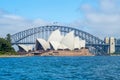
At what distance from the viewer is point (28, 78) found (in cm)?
3662

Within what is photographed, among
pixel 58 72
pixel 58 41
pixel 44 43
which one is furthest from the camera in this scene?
pixel 44 43

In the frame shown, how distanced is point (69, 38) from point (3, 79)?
154 metres

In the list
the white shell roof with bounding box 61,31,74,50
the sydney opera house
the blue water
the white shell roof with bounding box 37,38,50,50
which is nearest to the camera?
the blue water

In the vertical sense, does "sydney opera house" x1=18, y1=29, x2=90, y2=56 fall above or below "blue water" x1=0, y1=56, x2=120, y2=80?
above

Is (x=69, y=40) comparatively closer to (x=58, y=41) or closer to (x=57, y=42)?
(x=58, y=41)

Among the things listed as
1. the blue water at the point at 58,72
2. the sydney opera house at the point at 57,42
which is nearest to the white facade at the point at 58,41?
the sydney opera house at the point at 57,42

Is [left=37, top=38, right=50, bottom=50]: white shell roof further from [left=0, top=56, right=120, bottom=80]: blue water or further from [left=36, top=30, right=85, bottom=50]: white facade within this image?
[left=0, top=56, right=120, bottom=80]: blue water

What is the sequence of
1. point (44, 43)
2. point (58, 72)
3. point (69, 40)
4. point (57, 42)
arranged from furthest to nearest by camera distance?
point (44, 43) < point (57, 42) < point (69, 40) < point (58, 72)

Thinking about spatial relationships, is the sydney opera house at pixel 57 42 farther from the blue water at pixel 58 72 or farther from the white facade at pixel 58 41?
the blue water at pixel 58 72

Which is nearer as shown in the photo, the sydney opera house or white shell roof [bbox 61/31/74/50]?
white shell roof [bbox 61/31/74/50]

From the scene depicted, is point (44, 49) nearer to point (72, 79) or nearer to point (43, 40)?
point (43, 40)

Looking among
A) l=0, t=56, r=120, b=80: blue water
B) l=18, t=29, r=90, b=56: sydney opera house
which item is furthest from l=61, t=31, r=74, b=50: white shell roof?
l=0, t=56, r=120, b=80: blue water

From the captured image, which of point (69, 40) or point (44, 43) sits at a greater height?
point (69, 40)

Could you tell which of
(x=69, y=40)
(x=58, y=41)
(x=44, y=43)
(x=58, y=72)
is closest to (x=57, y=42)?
(x=58, y=41)
